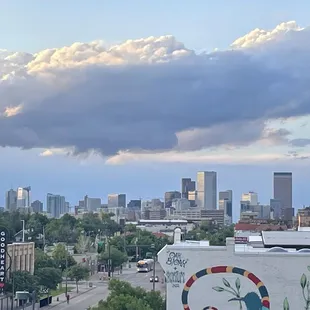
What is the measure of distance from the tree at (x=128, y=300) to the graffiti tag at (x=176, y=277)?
6.35 m

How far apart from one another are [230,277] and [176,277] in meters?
2.60

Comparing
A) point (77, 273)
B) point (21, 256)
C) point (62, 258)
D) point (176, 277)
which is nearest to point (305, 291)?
point (176, 277)

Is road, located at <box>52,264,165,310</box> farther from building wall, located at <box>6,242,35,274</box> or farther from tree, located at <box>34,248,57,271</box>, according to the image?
tree, located at <box>34,248,57,271</box>

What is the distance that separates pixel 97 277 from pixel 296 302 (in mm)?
76107

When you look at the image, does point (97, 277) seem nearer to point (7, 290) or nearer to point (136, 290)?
point (7, 290)

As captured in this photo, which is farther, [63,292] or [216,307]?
[63,292]

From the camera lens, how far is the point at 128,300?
4584 cm

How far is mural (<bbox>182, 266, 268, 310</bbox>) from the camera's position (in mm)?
38281

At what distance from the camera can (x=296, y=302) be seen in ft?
125

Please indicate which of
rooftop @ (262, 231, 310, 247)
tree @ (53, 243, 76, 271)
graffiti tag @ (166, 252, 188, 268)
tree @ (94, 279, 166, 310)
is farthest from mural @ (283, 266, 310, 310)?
tree @ (53, 243, 76, 271)

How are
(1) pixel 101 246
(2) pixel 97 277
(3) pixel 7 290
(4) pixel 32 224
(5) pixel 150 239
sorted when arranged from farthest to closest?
(4) pixel 32 224, (5) pixel 150 239, (1) pixel 101 246, (2) pixel 97 277, (3) pixel 7 290

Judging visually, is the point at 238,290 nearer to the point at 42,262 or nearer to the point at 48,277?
the point at 48,277

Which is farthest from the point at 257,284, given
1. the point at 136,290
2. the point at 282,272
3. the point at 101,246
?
the point at 101,246

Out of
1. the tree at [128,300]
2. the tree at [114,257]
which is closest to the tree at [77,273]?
the tree at [114,257]
